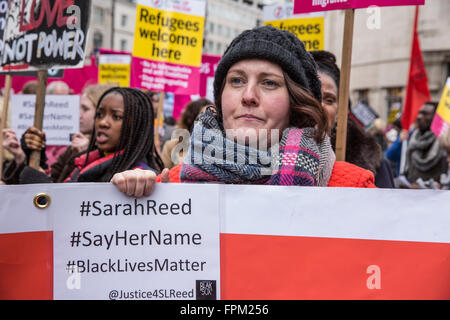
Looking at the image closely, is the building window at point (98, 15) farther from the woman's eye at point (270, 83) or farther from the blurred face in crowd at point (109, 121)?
the woman's eye at point (270, 83)

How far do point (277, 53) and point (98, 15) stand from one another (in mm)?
55039

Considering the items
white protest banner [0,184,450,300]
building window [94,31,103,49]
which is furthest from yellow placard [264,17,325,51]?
building window [94,31,103,49]

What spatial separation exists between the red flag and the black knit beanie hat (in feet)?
20.4

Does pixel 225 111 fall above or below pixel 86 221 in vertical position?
above

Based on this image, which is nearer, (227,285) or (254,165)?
(227,285)

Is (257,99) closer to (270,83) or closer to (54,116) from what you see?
(270,83)

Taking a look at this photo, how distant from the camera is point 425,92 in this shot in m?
7.93

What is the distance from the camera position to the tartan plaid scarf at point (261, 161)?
168 centimetres

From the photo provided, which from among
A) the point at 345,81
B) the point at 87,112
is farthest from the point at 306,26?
the point at 345,81

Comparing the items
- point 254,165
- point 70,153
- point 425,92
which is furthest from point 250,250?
point 425,92

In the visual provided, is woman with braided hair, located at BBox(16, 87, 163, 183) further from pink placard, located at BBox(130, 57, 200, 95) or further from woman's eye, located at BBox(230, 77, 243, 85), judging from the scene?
pink placard, located at BBox(130, 57, 200, 95)

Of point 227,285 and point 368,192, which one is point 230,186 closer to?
point 227,285

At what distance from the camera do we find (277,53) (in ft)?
5.91
